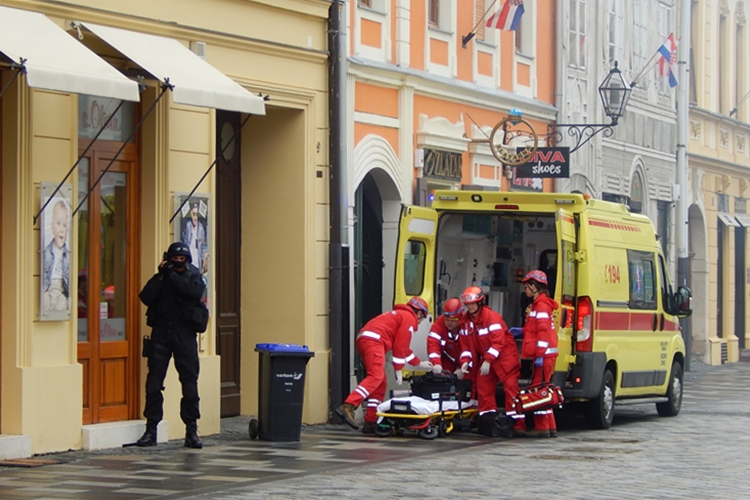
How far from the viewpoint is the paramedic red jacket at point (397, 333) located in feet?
51.9

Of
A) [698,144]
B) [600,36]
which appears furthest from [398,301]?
[698,144]

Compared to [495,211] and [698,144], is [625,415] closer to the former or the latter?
[495,211]

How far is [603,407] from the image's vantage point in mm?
16656

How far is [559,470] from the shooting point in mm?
12398

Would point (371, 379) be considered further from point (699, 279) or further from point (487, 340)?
point (699, 279)

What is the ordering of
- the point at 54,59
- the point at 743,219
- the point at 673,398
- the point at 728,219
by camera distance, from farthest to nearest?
the point at 743,219 → the point at 728,219 → the point at 673,398 → the point at 54,59

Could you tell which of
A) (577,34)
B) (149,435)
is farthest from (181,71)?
(577,34)

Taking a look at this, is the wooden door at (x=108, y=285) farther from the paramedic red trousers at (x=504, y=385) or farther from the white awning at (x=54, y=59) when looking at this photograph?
the paramedic red trousers at (x=504, y=385)

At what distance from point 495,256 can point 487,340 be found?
2.61 metres

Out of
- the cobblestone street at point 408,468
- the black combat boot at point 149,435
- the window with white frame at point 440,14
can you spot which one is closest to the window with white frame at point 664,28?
the window with white frame at point 440,14

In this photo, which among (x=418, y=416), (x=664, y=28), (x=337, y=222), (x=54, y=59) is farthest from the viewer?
(x=664, y=28)

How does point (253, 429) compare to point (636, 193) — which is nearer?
point (253, 429)

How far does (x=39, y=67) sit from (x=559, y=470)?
516 cm

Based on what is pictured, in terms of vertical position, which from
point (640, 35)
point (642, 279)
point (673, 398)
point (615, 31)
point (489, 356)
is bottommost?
point (673, 398)
